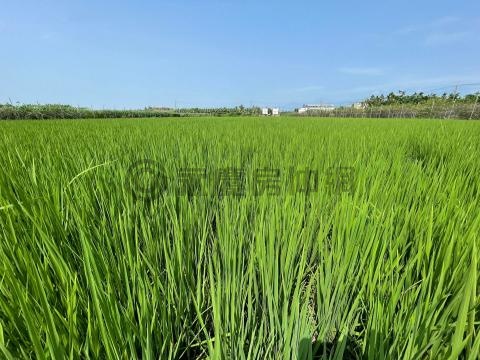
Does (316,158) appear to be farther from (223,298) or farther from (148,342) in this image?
(148,342)

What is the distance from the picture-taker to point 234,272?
51 centimetres

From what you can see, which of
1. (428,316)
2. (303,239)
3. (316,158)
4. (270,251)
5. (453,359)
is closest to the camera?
(453,359)

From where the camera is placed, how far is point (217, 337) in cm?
38

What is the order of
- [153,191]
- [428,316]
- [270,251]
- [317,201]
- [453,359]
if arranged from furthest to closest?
1. [153,191]
2. [317,201]
3. [270,251]
4. [428,316]
5. [453,359]

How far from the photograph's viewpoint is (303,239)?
2.55ft

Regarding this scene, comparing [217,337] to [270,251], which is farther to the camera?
[270,251]

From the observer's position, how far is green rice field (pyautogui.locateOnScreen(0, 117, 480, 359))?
0.41 meters

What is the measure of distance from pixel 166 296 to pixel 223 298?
0.11m

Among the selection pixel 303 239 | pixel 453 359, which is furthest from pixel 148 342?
pixel 303 239

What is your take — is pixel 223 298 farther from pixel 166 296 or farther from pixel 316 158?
pixel 316 158

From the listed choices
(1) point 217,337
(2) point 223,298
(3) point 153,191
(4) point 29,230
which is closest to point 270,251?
(2) point 223,298

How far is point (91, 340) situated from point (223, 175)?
3.26 ft

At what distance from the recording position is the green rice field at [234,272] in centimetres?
41

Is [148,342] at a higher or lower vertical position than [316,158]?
lower
